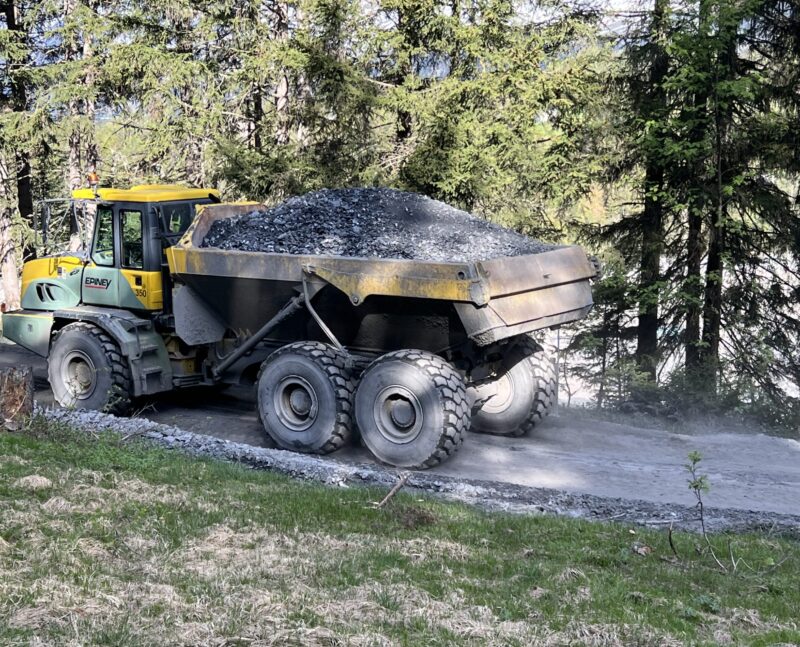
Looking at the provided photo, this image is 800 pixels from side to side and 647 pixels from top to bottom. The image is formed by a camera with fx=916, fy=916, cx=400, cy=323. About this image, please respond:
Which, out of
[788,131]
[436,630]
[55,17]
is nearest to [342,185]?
[788,131]

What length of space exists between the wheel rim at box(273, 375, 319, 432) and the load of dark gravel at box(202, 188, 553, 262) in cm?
143

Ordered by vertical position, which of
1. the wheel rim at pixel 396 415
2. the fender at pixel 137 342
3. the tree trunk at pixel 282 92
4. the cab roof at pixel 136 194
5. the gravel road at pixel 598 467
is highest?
the tree trunk at pixel 282 92

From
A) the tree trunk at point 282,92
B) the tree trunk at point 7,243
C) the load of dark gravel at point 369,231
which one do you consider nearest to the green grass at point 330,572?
the load of dark gravel at point 369,231

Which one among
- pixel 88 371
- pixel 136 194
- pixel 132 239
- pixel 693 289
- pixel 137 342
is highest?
pixel 136 194

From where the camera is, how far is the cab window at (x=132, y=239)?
10.9 meters

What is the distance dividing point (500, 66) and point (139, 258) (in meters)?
7.23

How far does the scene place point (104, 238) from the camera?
439 inches

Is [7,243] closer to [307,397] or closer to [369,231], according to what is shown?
[307,397]

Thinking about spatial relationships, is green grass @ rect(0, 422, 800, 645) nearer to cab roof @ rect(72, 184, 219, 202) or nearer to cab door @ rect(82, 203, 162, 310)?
cab door @ rect(82, 203, 162, 310)

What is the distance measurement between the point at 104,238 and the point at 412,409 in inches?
181

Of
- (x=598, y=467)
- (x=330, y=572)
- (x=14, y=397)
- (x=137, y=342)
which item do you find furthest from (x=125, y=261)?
(x=330, y=572)

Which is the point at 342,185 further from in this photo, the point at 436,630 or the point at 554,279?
the point at 436,630

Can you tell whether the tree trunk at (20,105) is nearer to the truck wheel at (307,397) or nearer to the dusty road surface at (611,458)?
the dusty road surface at (611,458)

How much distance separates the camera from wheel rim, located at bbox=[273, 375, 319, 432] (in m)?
9.73
